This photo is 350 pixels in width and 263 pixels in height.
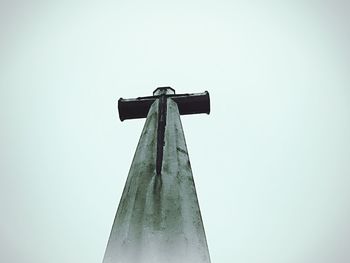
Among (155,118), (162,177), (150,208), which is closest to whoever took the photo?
(150,208)

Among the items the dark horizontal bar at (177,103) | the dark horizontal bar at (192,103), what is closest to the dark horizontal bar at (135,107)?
the dark horizontal bar at (177,103)

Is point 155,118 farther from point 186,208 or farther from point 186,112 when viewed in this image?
point 186,208

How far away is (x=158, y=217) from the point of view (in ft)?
12.4

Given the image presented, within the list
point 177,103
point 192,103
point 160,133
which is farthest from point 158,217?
point 192,103

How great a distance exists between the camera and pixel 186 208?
3.99 meters

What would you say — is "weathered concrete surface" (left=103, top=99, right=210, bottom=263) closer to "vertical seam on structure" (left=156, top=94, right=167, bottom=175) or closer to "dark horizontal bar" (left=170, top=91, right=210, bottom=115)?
"vertical seam on structure" (left=156, top=94, right=167, bottom=175)

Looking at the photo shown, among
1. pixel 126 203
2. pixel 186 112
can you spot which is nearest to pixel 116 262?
pixel 126 203

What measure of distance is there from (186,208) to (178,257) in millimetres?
672

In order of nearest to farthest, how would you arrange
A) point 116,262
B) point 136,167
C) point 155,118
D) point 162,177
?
point 116,262 < point 162,177 < point 136,167 < point 155,118

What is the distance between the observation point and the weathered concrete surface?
3424 millimetres

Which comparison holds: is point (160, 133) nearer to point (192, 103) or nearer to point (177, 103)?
point (177, 103)

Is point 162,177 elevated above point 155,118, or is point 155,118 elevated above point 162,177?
point 155,118

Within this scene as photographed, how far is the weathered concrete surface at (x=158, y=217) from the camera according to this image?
3.42 metres

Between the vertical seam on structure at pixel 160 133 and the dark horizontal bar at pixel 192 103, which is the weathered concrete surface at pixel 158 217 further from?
the dark horizontal bar at pixel 192 103
